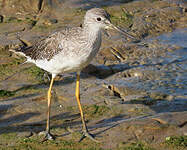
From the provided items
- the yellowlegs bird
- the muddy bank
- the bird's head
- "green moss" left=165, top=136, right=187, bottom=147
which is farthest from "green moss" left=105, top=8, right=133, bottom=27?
"green moss" left=165, top=136, right=187, bottom=147

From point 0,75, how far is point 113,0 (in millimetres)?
5727

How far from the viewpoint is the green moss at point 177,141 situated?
638 centimetres

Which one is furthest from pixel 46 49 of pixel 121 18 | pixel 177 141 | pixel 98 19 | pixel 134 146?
pixel 121 18

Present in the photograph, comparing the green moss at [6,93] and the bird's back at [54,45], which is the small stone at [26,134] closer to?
the bird's back at [54,45]

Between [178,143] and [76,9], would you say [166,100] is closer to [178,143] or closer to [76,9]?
[178,143]

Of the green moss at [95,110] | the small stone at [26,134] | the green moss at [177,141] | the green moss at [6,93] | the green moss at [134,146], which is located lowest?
the green moss at [6,93]

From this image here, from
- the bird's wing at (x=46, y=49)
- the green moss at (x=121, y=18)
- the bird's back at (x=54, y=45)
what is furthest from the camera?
the green moss at (x=121, y=18)

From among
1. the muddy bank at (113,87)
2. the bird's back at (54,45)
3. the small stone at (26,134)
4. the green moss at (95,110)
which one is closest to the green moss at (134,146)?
the muddy bank at (113,87)

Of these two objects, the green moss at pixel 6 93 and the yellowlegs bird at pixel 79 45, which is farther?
the green moss at pixel 6 93

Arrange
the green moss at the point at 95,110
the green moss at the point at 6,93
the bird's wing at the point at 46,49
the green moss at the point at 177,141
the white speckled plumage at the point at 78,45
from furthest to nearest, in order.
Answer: the green moss at the point at 6,93, the green moss at the point at 95,110, the bird's wing at the point at 46,49, the white speckled plumage at the point at 78,45, the green moss at the point at 177,141

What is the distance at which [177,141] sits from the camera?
6441mm

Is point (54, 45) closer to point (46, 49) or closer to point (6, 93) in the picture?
point (46, 49)

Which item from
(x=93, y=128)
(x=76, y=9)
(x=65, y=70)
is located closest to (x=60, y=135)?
(x=93, y=128)

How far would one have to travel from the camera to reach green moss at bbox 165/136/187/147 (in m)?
6.38
